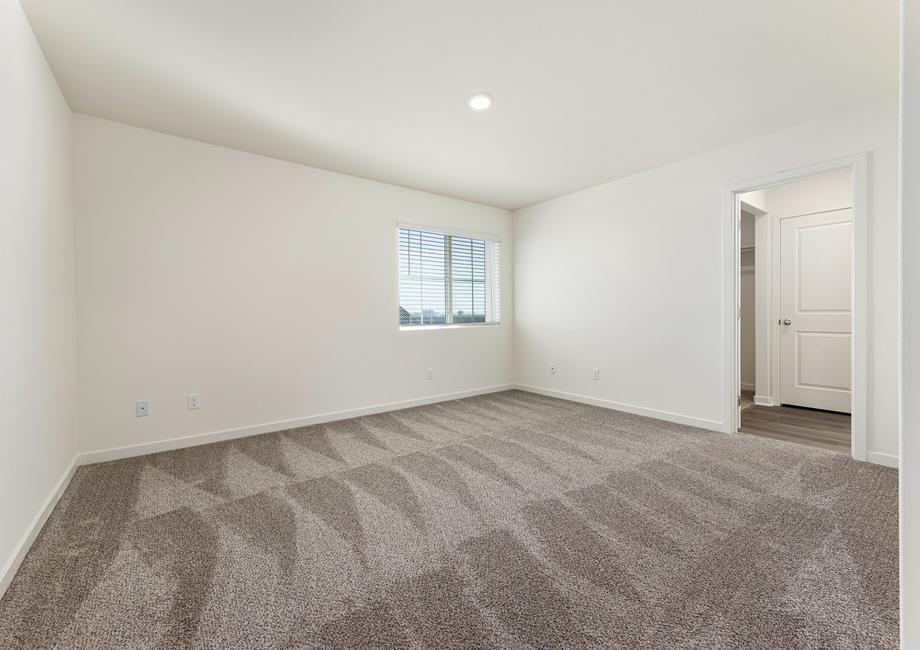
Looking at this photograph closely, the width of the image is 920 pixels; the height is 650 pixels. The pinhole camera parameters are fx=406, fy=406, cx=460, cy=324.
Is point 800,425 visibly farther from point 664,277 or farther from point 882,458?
point 664,277

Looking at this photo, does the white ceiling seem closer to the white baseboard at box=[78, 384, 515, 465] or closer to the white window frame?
the white window frame

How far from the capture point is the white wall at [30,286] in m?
1.59

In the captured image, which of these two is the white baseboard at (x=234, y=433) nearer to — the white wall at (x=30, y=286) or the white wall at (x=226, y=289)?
the white wall at (x=226, y=289)

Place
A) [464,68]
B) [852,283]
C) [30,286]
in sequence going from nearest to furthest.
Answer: [30,286] < [464,68] < [852,283]

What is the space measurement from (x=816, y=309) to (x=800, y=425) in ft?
4.59

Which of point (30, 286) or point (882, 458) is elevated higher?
point (30, 286)

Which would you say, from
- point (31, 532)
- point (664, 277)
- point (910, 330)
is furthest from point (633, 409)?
Result: point (31, 532)

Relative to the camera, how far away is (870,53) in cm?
213

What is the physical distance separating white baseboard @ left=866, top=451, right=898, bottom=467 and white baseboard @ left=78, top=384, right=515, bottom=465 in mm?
3453

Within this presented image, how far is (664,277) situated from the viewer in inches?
150

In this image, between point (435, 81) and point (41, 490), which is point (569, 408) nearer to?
point (435, 81)

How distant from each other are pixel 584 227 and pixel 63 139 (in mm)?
4292

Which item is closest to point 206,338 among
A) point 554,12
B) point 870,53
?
point 554,12

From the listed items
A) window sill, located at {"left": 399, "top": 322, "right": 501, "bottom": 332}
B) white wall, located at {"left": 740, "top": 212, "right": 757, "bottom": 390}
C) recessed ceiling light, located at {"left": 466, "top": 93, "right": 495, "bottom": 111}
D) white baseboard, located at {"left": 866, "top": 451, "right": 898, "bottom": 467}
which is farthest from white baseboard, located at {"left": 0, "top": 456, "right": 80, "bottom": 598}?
white wall, located at {"left": 740, "top": 212, "right": 757, "bottom": 390}
